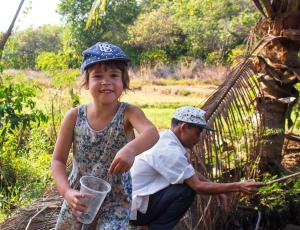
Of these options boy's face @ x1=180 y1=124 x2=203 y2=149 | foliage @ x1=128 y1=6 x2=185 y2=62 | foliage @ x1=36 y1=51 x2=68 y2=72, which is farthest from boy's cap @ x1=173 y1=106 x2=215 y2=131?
foliage @ x1=128 y1=6 x2=185 y2=62

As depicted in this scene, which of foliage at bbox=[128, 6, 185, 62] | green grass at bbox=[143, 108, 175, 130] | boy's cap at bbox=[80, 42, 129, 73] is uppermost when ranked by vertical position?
foliage at bbox=[128, 6, 185, 62]

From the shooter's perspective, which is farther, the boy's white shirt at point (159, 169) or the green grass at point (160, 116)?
the green grass at point (160, 116)

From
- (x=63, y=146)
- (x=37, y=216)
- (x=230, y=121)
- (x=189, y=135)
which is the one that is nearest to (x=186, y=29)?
(x=230, y=121)

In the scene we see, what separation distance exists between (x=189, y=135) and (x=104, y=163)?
816 mm

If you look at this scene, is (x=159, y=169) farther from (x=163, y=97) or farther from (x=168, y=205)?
(x=163, y=97)

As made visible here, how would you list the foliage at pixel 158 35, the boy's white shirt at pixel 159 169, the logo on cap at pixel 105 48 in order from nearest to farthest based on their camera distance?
the logo on cap at pixel 105 48, the boy's white shirt at pixel 159 169, the foliage at pixel 158 35

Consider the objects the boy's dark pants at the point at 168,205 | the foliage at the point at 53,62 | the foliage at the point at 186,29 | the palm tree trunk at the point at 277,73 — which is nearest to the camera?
the boy's dark pants at the point at 168,205

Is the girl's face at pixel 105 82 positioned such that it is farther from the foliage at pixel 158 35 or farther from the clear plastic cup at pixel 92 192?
the foliage at pixel 158 35

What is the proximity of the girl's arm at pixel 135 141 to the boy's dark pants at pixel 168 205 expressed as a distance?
857 mm

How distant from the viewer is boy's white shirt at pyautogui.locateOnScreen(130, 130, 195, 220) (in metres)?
2.61

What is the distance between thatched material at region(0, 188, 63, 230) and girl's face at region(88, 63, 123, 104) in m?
1.47

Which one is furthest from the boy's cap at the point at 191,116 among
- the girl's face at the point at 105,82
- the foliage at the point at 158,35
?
the foliage at the point at 158,35

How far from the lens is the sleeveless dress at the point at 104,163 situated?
1993mm

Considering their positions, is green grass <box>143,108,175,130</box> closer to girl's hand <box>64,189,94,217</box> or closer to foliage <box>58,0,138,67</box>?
girl's hand <box>64,189,94,217</box>
